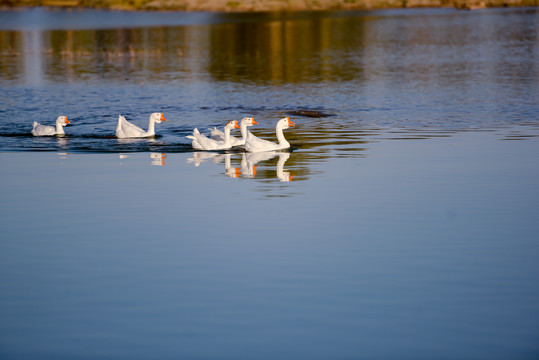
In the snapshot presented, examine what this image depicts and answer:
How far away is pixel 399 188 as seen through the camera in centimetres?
1984

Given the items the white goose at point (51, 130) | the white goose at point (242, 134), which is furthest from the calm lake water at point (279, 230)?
the white goose at point (242, 134)

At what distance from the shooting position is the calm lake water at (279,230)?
11.3 meters

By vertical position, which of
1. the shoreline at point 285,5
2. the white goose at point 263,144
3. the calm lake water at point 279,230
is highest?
the shoreline at point 285,5

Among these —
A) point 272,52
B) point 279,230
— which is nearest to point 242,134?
point 279,230

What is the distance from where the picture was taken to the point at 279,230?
16.1 metres

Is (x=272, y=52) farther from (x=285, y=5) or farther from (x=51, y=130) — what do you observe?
(x=285, y=5)

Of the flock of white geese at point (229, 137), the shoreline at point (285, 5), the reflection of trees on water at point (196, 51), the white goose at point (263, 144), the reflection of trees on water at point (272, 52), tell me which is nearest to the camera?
the white goose at point (263, 144)

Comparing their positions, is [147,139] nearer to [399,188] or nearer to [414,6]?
[399,188]

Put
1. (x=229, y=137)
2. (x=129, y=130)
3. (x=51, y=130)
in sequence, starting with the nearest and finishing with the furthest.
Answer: (x=229, y=137), (x=129, y=130), (x=51, y=130)

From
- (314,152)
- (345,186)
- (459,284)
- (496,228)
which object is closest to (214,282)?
(459,284)

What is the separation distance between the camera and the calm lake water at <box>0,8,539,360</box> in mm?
11328

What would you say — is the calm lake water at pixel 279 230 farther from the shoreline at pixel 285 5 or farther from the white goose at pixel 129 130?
the shoreline at pixel 285 5

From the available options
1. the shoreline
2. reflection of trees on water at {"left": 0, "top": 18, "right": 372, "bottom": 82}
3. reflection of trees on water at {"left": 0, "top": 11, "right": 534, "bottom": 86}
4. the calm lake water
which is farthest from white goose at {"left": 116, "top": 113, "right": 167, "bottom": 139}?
the shoreline

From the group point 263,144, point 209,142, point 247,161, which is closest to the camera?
point 247,161
